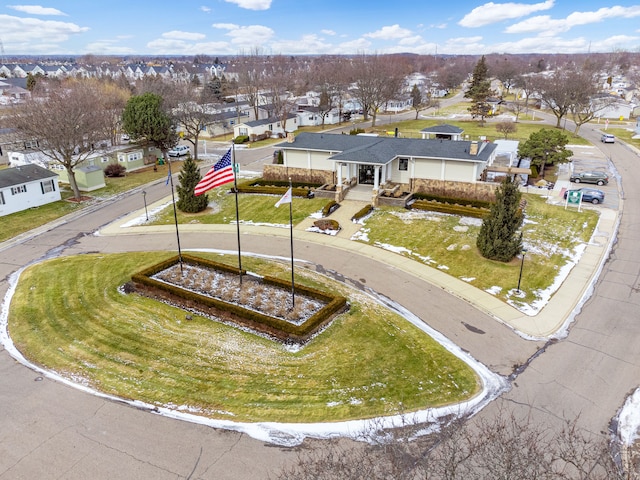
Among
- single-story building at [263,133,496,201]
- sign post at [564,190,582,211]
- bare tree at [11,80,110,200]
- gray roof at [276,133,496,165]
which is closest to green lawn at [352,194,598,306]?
sign post at [564,190,582,211]

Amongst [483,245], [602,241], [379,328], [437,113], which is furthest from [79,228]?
[437,113]

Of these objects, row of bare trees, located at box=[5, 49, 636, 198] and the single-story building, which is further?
row of bare trees, located at box=[5, 49, 636, 198]

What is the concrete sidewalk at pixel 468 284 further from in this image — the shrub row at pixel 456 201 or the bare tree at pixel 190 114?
the bare tree at pixel 190 114

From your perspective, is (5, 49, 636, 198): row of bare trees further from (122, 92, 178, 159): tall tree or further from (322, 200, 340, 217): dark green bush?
(322, 200, 340, 217): dark green bush

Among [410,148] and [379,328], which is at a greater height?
[410,148]

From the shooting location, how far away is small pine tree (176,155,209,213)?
34375mm

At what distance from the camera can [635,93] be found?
110750 millimetres

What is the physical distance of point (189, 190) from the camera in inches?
1369

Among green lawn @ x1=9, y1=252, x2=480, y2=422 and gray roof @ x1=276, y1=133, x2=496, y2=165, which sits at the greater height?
gray roof @ x1=276, y1=133, x2=496, y2=165

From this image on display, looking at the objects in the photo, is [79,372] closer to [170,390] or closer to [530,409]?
[170,390]

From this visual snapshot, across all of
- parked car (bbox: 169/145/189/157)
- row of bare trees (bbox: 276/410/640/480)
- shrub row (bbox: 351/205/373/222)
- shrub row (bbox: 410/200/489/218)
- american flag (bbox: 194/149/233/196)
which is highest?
american flag (bbox: 194/149/233/196)

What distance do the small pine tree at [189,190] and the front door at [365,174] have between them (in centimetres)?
1359

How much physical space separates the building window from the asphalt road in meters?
15.7

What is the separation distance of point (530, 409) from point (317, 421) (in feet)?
22.7
